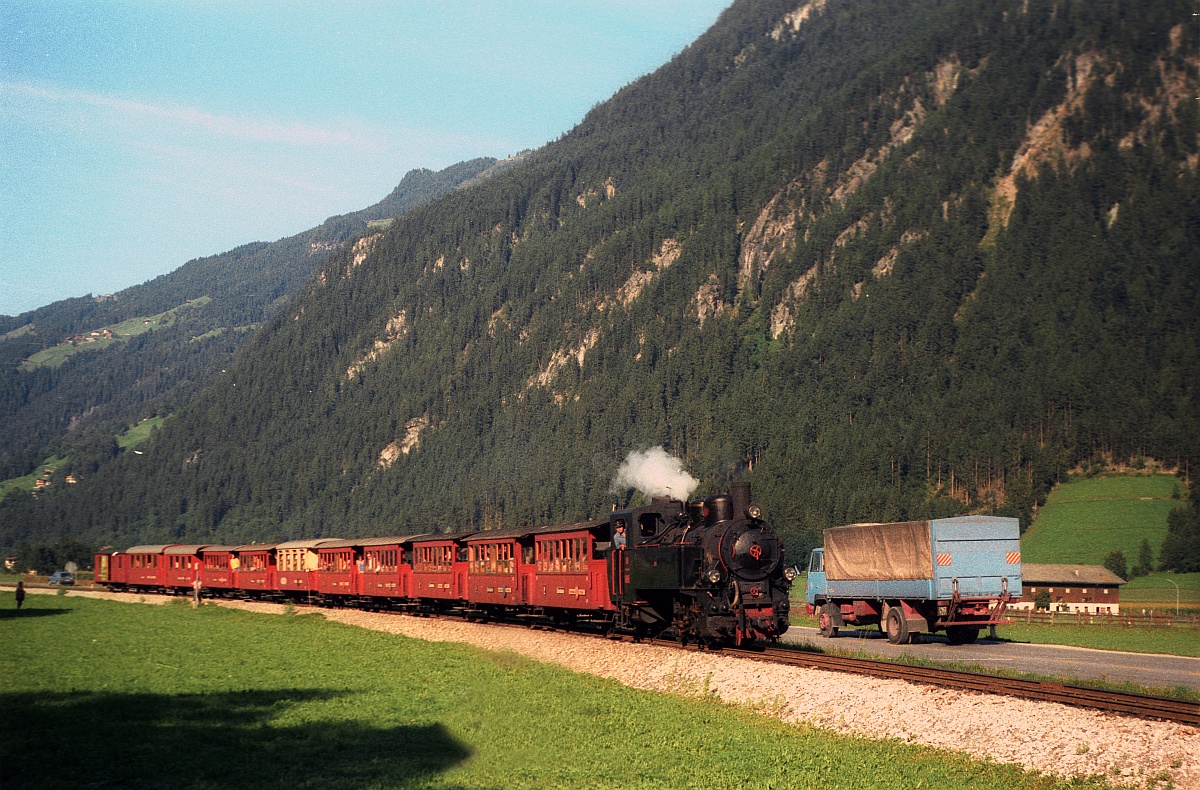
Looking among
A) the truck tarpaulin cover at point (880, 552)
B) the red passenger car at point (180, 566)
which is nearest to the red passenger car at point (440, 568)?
the truck tarpaulin cover at point (880, 552)

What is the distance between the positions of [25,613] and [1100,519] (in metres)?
140

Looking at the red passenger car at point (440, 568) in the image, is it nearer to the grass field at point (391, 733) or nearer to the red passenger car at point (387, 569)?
the red passenger car at point (387, 569)

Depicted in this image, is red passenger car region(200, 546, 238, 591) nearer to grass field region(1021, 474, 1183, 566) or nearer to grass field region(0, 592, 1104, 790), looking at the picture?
grass field region(0, 592, 1104, 790)

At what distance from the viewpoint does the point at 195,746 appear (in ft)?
68.7

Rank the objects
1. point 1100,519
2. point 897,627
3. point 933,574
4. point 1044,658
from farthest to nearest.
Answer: point 1100,519
point 897,627
point 933,574
point 1044,658

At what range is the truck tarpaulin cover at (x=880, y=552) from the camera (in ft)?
129

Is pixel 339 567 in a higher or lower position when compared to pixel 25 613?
higher

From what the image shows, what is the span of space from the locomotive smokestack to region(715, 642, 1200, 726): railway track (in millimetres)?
4406

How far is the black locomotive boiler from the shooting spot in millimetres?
32594

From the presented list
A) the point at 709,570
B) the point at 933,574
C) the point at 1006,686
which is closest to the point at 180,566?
the point at 709,570

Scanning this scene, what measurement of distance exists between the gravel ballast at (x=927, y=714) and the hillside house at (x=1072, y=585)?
86.4m

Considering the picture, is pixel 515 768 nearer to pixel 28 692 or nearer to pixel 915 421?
pixel 28 692

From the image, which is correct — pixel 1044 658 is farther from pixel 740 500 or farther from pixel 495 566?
pixel 495 566

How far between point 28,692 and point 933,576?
29.0 meters
